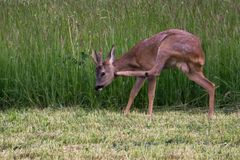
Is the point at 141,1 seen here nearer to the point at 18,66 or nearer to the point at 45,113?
the point at 18,66

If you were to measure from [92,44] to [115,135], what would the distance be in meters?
3.89

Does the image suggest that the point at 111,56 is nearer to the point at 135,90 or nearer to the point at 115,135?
the point at 135,90

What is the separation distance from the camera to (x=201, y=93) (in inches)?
414

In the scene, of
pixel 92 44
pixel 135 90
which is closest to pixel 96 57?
pixel 135 90

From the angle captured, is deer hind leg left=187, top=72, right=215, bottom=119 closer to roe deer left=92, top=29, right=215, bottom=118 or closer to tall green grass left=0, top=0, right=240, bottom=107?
roe deer left=92, top=29, right=215, bottom=118

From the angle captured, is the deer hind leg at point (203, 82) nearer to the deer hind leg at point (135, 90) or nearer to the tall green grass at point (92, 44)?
the tall green grass at point (92, 44)

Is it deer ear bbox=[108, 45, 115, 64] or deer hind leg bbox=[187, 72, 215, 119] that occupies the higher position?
deer ear bbox=[108, 45, 115, 64]

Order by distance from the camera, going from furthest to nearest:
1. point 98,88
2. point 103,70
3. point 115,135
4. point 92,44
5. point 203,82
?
point 92,44, point 103,70, point 98,88, point 203,82, point 115,135

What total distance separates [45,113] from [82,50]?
200 cm

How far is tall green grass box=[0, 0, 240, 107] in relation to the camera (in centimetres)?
1044

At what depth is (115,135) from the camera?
758 centimetres

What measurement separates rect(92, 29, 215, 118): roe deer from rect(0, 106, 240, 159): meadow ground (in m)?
0.48

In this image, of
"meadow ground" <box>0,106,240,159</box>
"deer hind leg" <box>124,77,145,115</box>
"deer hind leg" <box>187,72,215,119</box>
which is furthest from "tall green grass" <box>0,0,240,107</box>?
"meadow ground" <box>0,106,240,159</box>

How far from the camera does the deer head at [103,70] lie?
1035 cm
